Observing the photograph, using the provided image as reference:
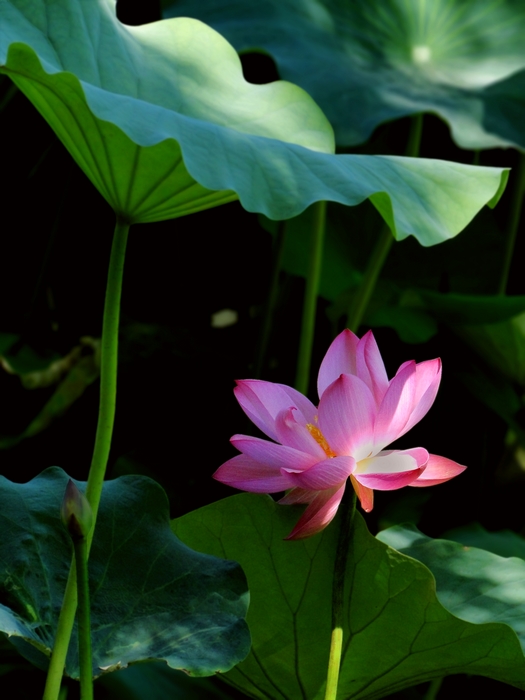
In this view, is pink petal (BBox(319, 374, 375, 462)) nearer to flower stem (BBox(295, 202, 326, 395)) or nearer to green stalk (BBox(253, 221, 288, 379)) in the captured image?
flower stem (BBox(295, 202, 326, 395))

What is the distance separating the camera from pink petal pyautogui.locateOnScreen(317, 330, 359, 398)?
0.55 metres

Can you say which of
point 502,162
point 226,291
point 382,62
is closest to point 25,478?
point 226,291

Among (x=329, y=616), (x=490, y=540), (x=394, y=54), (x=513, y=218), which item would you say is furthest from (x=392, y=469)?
(x=513, y=218)

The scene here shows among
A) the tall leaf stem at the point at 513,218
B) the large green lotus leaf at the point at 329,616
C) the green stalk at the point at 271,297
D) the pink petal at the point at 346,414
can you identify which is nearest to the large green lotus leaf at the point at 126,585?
the large green lotus leaf at the point at 329,616

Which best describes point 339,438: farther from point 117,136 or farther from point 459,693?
point 459,693

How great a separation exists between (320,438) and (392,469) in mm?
60

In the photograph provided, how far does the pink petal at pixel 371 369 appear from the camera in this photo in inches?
20.2

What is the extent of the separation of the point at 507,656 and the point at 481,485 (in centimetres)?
98

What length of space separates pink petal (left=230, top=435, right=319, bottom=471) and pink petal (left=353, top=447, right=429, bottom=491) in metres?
0.03

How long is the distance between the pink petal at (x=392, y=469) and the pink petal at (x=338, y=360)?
7 centimetres

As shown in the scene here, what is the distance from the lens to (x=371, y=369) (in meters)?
0.52

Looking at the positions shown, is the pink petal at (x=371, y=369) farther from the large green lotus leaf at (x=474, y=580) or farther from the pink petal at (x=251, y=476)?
the large green lotus leaf at (x=474, y=580)

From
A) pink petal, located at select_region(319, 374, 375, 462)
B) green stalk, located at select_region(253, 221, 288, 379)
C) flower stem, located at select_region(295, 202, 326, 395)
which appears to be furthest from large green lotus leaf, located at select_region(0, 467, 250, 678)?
green stalk, located at select_region(253, 221, 288, 379)

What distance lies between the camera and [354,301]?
1.28 metres
